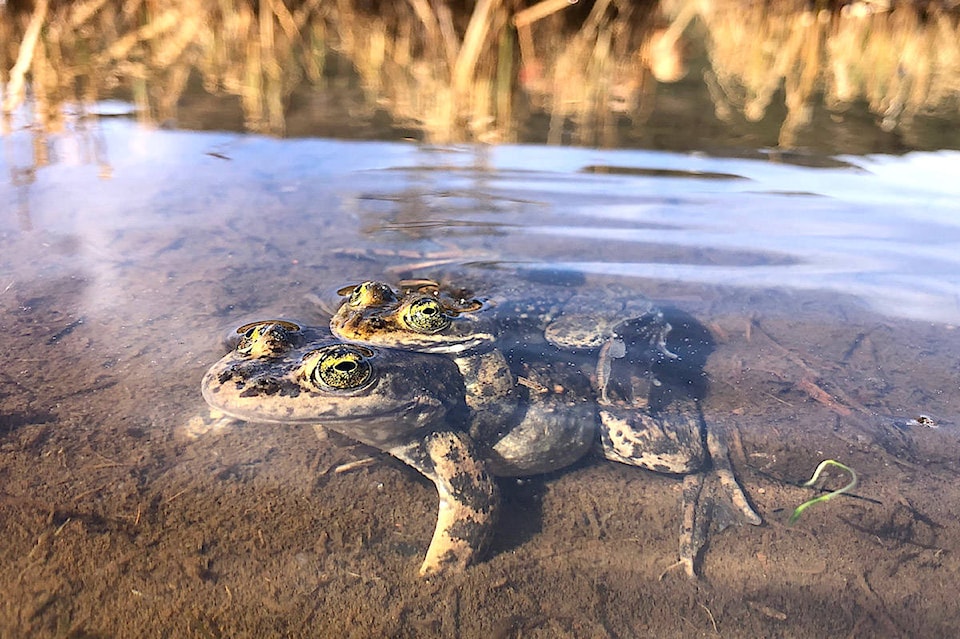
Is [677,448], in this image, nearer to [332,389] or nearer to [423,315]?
[423,315]

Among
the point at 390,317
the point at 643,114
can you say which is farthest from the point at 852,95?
the point at 390,317

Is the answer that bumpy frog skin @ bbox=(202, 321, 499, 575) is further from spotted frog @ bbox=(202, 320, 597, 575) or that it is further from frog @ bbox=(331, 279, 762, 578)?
frog @ bbox=(331, 279, 762, 578)

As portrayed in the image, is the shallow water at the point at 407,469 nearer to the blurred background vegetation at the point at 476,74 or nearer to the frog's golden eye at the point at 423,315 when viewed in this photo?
the frog's golden eye at the point at 423,315

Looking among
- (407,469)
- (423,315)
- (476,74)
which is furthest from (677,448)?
(476,74)

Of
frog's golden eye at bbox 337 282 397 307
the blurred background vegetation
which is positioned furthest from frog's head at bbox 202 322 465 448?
the blurred background vegetation

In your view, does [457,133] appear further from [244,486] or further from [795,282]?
[244,486]

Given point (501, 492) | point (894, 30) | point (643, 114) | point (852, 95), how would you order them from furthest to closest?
point (894, 30), point (852, 95), point (643, 114), point (501, 492)

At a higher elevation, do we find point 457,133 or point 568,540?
point 457,133

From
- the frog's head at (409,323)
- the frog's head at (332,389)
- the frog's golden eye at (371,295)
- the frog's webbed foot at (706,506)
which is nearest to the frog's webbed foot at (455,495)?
the frog's head at (332,389)
